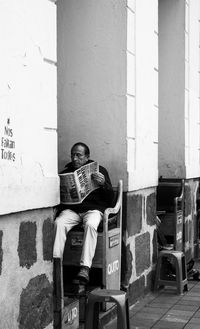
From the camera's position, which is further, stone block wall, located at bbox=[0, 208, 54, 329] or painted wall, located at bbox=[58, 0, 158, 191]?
painted wall, located at bbox=[58, 0, 158, 191]

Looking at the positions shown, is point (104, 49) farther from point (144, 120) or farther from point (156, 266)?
point (156, 266)

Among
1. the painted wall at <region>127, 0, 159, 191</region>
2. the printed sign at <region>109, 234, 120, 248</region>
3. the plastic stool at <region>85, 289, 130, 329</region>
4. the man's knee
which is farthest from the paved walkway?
the painted wall at <region>127, 0, 159, 191</region>

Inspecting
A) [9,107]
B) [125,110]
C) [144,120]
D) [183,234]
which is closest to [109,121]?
[125,110]

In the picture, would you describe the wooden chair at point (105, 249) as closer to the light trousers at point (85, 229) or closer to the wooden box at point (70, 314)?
the light trousers at point (85, 229)

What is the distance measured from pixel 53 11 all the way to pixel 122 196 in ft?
7.29

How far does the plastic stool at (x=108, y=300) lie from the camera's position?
433cm

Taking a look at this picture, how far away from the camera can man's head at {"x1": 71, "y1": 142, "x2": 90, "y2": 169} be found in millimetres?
5746

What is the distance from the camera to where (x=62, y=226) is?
526 centimetres

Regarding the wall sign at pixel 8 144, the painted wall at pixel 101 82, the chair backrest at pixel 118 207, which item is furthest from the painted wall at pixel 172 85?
the wall sign at pixel 8 144

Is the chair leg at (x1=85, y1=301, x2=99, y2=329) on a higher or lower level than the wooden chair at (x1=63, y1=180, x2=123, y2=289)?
lower

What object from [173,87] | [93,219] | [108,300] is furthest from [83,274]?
[173,87]

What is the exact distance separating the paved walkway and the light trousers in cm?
91

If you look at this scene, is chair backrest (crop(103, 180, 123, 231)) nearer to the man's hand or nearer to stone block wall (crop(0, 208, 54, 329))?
the man's hand

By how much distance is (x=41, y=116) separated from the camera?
4.36 metres
